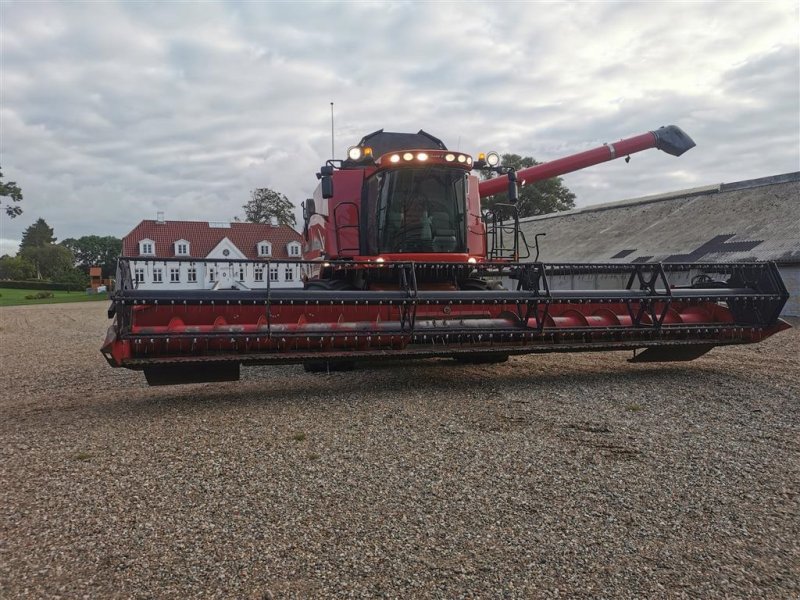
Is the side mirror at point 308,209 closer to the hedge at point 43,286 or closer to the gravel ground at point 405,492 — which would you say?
the gravel ground at point 405,492

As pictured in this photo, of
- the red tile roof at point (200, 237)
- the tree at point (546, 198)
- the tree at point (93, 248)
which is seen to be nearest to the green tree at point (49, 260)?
the tree at point (93, 248)

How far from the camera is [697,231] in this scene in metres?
20.6

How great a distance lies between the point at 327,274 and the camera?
801 cm

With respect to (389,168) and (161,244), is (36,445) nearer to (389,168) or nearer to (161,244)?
(389,168)

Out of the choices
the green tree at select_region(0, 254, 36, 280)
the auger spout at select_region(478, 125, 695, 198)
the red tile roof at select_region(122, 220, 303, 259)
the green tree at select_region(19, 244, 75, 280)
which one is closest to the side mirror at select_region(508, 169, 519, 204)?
the auger spout at select_region(478, 125, 695, 198)

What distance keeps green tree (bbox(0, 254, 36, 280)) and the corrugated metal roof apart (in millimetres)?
78804

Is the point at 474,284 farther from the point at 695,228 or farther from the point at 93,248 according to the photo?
the point at 93,248

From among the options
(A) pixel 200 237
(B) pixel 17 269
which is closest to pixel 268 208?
(A) pixel 200 237

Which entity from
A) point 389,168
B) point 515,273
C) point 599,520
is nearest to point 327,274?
point 389,168

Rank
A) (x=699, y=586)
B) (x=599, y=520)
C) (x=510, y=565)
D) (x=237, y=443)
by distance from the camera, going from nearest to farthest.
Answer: (x=699, y=586) → (x=510, y=565) → (x=599, y=520) → (x=237, y=443)

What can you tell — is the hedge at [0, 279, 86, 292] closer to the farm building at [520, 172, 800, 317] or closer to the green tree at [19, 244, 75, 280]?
the green tree at [19, 244, 75, 280]

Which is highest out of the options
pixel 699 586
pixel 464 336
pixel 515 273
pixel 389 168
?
pixel 389 168

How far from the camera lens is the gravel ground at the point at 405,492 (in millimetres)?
2627

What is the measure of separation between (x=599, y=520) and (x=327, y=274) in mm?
5556
